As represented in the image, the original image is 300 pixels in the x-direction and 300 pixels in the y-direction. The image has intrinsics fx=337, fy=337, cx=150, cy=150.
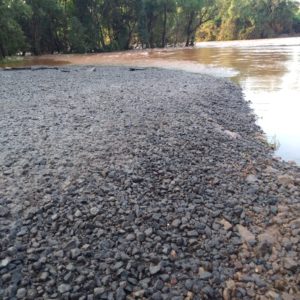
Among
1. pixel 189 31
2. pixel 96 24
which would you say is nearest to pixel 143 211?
pixel 96 24

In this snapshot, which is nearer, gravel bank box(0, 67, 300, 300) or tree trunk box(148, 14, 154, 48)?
gravel bank box(0, 67, 300, 300)

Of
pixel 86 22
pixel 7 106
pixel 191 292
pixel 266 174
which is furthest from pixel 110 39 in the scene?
pixel 191 292

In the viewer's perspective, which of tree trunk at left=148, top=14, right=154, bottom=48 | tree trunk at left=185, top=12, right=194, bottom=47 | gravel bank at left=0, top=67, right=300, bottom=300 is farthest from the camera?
tree trunk at left=185, top=12, right=194, bottom=47

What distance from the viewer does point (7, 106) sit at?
1038cm

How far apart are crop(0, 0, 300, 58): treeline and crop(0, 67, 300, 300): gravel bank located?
28172 mm

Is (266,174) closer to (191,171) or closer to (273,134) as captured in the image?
(191,171)

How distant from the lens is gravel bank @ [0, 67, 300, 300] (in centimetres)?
368

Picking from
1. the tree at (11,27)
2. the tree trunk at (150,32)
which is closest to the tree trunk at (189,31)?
the tree trunk at (150,32)

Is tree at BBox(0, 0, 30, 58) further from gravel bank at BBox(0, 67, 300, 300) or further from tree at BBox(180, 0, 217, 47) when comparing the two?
gravel bank at BBox(0, 67, 300, 300)

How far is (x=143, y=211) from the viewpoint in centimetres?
475

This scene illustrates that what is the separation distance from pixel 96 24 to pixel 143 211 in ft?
128

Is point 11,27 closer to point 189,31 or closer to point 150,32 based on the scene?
point 150,32

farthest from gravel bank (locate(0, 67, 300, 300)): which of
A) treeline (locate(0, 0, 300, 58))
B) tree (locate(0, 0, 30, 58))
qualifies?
treeline (locate(0, 0, 300, 58))

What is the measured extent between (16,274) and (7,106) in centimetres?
786
